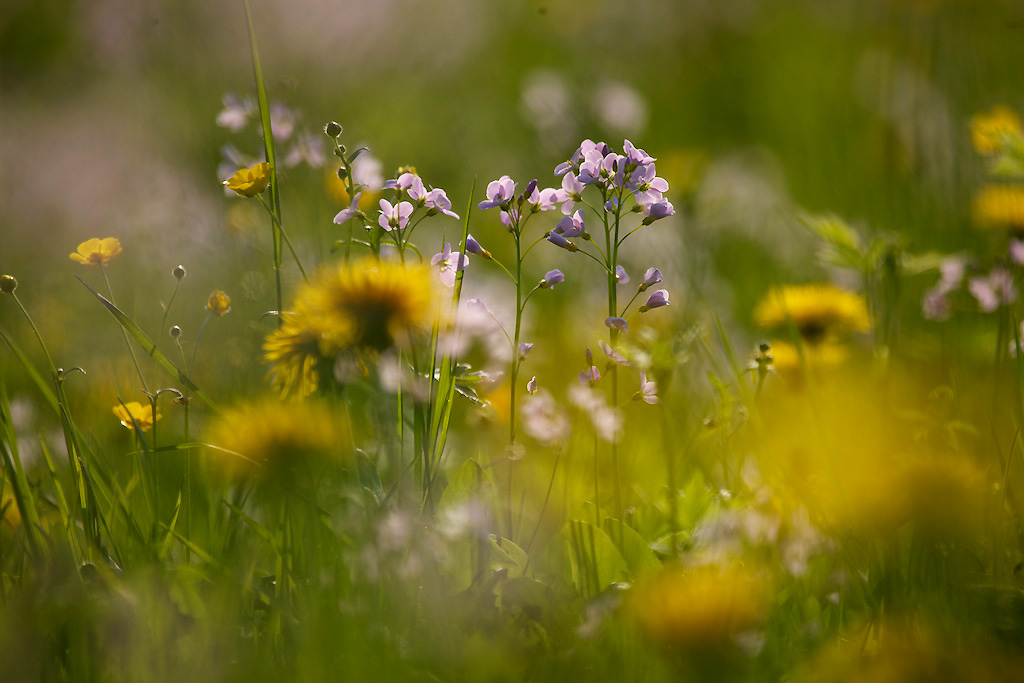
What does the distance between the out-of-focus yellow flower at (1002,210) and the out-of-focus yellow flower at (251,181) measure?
1.16 metres

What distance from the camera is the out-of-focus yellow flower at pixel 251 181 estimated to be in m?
1.07

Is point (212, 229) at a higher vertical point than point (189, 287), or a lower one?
higher

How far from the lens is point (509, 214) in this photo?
3.23ft

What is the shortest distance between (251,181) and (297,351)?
240mm

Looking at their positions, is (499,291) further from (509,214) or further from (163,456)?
(509,214)

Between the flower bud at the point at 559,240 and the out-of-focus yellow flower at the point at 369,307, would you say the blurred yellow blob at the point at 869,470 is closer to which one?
the flower bud at the point at 559,240

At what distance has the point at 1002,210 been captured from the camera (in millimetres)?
1476

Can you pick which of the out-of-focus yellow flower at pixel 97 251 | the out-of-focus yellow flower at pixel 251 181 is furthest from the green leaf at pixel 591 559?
the out-of-focus yellow flower at pixel 97 251

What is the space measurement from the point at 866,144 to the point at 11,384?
2.71 m

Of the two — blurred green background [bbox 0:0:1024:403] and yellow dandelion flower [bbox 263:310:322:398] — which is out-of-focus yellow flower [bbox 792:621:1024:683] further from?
blurred green background [bbox 0:0:1024:403]

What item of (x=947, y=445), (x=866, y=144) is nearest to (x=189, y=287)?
(x=947, y=445)

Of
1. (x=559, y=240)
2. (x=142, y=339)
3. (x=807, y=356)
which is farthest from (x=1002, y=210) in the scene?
(x=142, y=339)

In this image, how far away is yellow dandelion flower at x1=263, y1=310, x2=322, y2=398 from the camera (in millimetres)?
968

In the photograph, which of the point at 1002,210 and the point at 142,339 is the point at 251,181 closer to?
the point at 142,339
